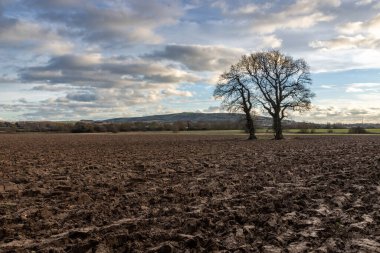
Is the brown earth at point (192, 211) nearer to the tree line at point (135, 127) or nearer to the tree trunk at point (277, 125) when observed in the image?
the tree trunk at point (277, 125)

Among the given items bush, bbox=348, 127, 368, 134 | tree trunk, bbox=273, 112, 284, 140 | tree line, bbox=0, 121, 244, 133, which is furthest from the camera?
tree line, bbox=0, 121, 244, 133

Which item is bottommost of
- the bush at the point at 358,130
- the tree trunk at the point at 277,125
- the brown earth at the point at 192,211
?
the brown earth at the point at 192,211

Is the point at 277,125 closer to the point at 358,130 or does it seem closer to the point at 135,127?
the point at 358,130

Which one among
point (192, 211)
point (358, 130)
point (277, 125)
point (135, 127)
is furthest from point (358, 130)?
point (192, 211)

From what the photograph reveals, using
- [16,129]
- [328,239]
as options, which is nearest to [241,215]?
[328,239]

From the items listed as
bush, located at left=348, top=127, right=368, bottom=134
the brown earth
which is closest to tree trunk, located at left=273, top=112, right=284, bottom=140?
the brown earth

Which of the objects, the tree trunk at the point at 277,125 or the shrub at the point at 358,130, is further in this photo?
the shrub at the point at 358,130

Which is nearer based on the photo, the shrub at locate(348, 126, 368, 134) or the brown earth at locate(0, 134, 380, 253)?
the brown earth at locate(0, 134, 380, 253)

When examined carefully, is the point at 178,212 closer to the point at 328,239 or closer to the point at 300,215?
the point at 300,215

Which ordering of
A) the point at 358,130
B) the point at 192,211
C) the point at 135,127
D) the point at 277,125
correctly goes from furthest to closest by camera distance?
the point at 135,127
the point at 358,130
the point at 277,125
the point at 192,211

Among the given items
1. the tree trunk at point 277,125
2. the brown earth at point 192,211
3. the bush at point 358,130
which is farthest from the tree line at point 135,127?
the brown earth at point 192,211

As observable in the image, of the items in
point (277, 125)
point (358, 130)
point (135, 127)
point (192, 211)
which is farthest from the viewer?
point (135, 127)

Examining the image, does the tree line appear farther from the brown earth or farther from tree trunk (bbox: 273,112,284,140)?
the brown earth

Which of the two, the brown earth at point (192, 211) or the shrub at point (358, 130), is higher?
the shrub at point (358, 130)
